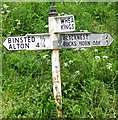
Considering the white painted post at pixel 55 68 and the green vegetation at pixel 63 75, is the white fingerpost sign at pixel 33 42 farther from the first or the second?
the green vegetation at pixel 63 75

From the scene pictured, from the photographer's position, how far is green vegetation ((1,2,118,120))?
200 inches

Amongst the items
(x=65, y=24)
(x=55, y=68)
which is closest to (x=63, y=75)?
(x=55, y=68)

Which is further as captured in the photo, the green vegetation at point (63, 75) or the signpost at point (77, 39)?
the green vegetation at point (63, 75)

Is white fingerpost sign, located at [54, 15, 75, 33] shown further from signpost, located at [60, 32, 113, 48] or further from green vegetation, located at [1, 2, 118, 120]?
green vegetation, located at [1, 2, 118, 120]

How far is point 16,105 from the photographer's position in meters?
5.23

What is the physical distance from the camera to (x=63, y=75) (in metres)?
5.63

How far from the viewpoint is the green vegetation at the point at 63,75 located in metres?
5.07

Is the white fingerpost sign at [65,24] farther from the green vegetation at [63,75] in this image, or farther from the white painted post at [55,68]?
the green vegetation at [63,75]

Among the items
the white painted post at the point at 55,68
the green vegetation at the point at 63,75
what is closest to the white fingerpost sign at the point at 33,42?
the white painted post at the point at 55,68

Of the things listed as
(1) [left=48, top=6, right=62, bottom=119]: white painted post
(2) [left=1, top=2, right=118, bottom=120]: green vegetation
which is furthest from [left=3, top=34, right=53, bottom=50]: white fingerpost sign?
(2) [left=1, top=2, right=118, bottom=120]: green vegetation

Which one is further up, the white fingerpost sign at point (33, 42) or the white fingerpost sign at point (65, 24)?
the white fingerpost sign at point (65, 24)

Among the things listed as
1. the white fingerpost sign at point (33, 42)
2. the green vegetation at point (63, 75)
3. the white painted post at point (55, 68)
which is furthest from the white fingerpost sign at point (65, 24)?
the green vegetation at point (63, 75)

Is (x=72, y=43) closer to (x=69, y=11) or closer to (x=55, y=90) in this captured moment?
(x=55, y=90)

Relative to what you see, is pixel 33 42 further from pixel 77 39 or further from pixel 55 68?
pixel 77 39
